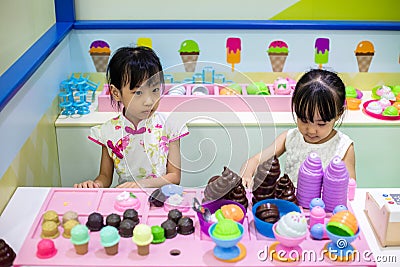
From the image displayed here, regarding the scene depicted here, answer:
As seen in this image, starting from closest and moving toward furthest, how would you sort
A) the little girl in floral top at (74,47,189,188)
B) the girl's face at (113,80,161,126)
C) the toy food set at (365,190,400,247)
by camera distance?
the toy food set at (365,190,400,247) < the girl's face at (113,80,161,126) < the little girl in floral top at (74,47,189,188)

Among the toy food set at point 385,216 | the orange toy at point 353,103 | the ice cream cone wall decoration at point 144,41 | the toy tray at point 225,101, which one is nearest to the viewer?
the toy food set at point 385,216

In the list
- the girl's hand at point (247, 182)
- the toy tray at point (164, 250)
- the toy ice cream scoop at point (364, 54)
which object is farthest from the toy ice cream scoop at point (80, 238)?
the toy ice cream scoop at point (364, 54)

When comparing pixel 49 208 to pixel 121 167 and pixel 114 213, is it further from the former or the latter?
pixel 121 167

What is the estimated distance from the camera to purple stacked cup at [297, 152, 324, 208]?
1361mm

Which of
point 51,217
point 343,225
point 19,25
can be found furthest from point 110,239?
point 19,25

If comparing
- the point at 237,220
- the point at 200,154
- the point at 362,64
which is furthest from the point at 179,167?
the point at 362,64

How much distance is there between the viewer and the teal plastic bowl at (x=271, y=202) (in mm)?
1260

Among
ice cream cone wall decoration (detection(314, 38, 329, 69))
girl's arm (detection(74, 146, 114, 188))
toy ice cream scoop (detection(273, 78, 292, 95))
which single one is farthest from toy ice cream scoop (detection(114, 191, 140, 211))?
ice cream cone wall decoration (detection(314, 38, 329, 69))

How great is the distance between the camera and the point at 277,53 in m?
2.45

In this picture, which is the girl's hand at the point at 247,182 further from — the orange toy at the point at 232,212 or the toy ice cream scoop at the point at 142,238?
the toy ice cream scoop at the point at 142,238

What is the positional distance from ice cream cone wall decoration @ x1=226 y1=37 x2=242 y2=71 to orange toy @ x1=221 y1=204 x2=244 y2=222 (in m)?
1.27

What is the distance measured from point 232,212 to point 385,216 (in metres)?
0.35

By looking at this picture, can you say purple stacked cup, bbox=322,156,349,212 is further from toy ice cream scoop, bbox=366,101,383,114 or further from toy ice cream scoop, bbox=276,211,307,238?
toy ice cream scoop, bbox=366,101,383,114

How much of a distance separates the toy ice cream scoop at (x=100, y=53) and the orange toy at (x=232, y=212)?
1.34m
